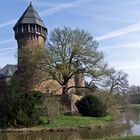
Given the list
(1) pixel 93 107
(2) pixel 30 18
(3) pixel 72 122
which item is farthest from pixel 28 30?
(3) pixel 72 122

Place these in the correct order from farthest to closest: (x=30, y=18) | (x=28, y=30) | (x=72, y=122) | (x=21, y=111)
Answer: (x=30, y=18) < (x=28, y=30) < (x=72, y=122) < (x=21, y=111)

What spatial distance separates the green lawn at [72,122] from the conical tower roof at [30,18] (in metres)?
17.7

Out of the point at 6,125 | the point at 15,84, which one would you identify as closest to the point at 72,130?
the point at 6,125

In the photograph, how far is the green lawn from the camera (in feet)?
112

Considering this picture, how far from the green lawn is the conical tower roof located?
17686mm

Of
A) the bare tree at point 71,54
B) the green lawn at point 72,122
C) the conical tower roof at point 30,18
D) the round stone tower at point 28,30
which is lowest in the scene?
the green lawn at point 72,122

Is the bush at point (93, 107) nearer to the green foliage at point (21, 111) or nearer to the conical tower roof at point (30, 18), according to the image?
the green foliage at point (21, 111)

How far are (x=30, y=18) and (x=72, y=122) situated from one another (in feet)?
66.5

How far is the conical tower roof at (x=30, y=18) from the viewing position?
49.5m

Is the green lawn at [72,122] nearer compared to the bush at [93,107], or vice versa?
the green lawn at [72,122]

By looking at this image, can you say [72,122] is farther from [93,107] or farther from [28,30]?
[28,30]

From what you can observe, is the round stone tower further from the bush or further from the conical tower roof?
the bush

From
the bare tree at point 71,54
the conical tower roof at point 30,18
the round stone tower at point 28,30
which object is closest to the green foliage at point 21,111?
Answer: the bare tree at point 71,54

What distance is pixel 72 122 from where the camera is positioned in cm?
3616
